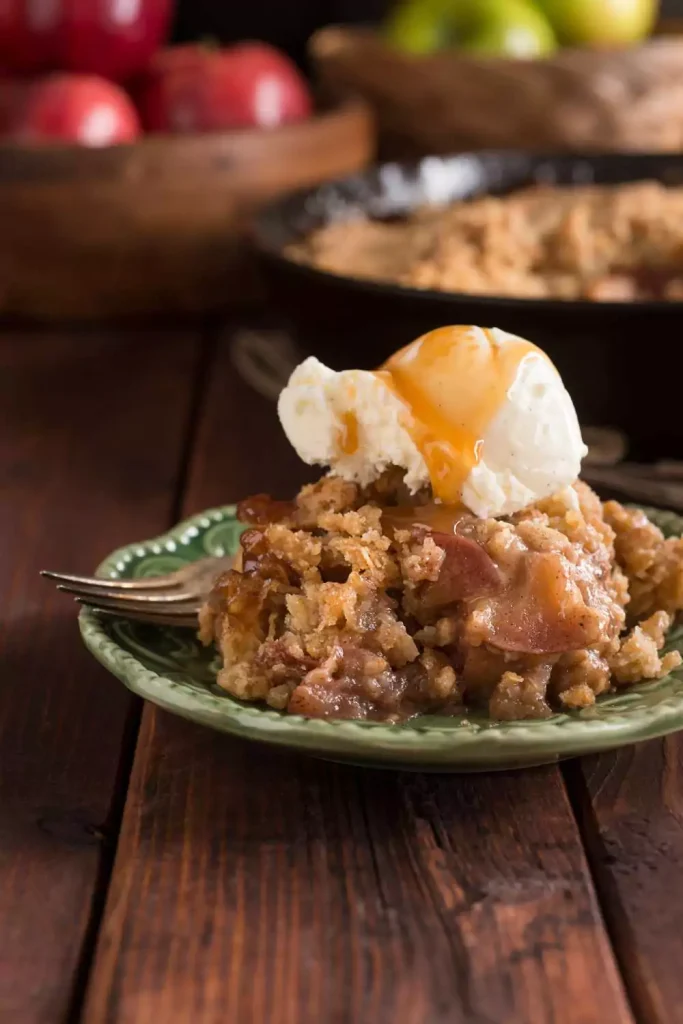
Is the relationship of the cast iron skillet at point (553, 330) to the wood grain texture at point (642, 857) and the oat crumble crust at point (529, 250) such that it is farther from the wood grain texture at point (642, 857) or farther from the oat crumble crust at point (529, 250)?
the wood grain texture at point (642, 857)

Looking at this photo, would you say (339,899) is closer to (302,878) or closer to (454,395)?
(302,878)

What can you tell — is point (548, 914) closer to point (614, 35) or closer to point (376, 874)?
point (376, 874)

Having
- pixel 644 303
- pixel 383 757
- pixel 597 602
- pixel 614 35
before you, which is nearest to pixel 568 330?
pixel 644 303

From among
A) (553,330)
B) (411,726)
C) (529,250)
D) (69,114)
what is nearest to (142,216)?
(69,114)

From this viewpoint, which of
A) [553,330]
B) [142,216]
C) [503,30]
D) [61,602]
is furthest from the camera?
[503,30]

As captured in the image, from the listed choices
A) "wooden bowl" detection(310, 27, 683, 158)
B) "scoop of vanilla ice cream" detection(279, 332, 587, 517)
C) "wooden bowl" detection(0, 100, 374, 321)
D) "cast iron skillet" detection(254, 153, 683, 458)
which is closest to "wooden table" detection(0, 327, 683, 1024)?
"scoop of vanilla ice cream" detection(279, 332, 587, 517)

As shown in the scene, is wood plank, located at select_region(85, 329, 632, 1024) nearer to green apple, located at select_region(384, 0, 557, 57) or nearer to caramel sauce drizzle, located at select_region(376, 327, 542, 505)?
caramel sauce drizzle, located at select_region(376, 327, 542, 505)

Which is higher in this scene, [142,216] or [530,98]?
[530,98]
